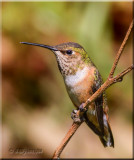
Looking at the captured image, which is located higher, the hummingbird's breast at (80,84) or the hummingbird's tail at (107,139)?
the hummingbird's breast at (80,84)

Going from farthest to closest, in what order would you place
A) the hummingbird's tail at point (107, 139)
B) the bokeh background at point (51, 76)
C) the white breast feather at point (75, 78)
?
1. the bokeh background at point (51, 76)
2. the hummingbird's tail at point (107, 139)
3. the white breast feather at point (75, 78)

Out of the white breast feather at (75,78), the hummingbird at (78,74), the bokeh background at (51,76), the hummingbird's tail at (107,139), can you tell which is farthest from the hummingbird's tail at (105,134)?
the bokeh background at (51,76)

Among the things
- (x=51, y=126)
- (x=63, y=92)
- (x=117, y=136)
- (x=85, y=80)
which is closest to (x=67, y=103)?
(x=63, y=92)

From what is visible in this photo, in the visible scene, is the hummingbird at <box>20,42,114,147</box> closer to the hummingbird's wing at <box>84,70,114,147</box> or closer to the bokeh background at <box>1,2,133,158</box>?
the hummingbird's wing at <box>84,70,114,147</box>

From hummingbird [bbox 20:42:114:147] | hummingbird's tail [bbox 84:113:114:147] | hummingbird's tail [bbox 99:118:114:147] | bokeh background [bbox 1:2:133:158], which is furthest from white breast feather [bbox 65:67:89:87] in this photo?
bokeh background [bbox 1:2:133:158]

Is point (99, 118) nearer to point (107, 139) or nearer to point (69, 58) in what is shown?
point (107, 139)

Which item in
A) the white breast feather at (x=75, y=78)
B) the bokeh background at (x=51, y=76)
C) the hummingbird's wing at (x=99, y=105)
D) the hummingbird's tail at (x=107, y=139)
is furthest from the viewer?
the bokeh background at (x=51, y=76)

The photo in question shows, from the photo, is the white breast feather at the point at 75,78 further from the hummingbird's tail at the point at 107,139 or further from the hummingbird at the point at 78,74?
the hummingbird's tail at the point at 107,139
